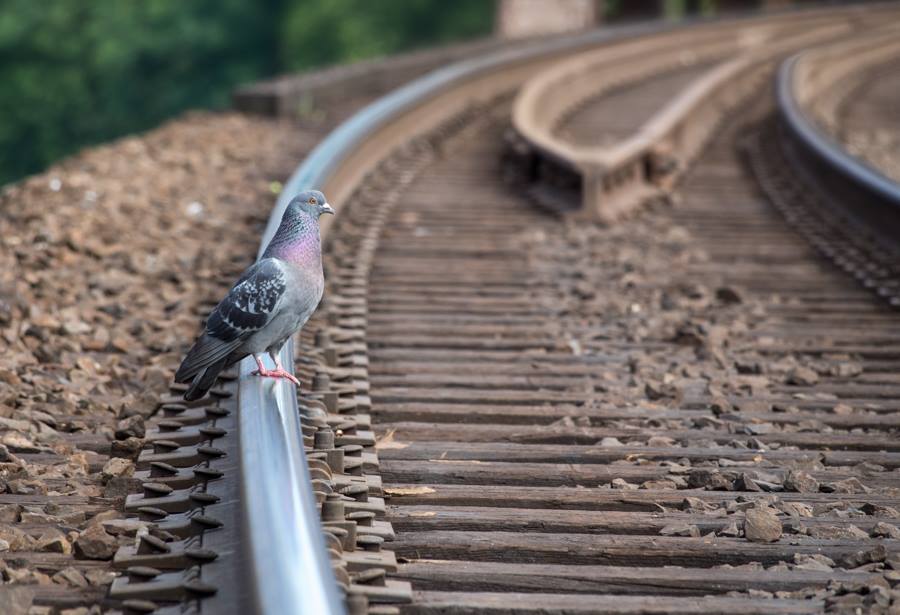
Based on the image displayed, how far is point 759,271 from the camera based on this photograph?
7.41 meters

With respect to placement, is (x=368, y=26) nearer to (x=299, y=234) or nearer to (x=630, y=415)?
(x=630, y=415)

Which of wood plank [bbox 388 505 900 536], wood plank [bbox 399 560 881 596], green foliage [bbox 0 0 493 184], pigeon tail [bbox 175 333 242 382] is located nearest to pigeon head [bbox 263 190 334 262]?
pigeon tail [bbox 175 333 242 382]

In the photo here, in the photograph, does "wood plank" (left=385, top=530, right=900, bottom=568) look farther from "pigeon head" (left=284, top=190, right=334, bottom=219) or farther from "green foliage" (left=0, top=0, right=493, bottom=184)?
"green foliage" (left=0, top=0, right=493, bottom=184)

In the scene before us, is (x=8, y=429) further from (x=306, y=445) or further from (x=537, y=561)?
(x=537, y=561)

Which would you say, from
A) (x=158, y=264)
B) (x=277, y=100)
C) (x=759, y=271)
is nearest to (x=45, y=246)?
(x=158, y=264)

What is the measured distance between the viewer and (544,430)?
468cm

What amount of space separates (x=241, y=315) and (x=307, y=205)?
493 millimetres

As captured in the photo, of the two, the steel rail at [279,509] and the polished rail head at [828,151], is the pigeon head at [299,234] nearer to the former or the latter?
the steel rail at [279,509]

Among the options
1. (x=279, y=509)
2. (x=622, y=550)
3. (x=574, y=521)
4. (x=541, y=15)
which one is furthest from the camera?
(x=541, y=15)

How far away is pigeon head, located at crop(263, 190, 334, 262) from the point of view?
4.06 m

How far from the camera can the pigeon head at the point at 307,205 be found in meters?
4.16

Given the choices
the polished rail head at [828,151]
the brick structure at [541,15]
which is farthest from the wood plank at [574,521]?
the brick structure at [541,15]

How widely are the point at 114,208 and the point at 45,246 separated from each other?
126 centimetres

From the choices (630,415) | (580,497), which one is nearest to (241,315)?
(580,497)
